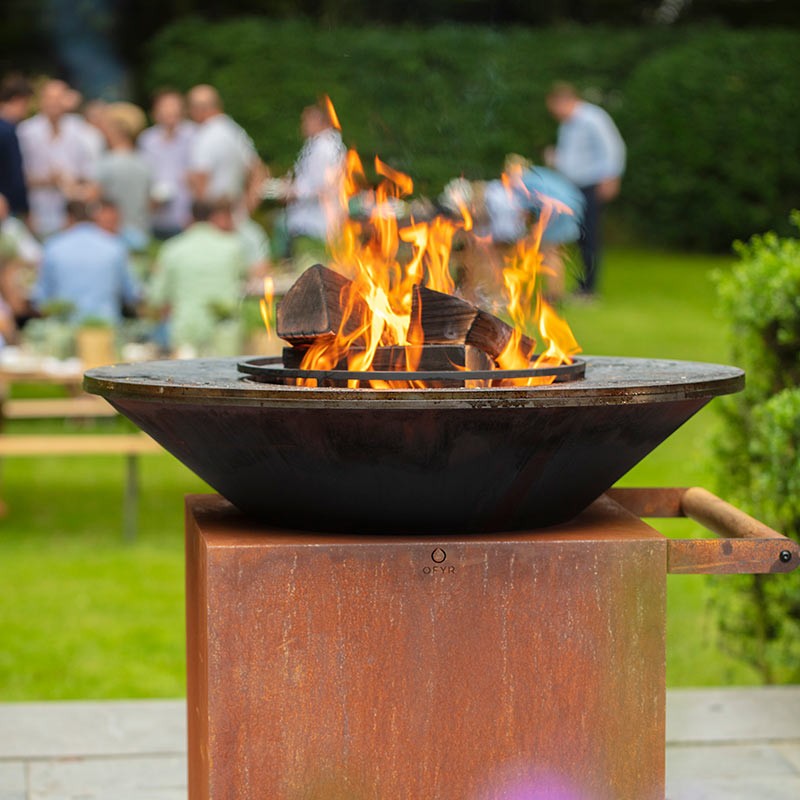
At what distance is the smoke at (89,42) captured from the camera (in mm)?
20625

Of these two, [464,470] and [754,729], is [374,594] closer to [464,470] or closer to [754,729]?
[464,470]

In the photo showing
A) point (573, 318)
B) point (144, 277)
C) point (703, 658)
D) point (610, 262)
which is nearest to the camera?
point (703, 658)

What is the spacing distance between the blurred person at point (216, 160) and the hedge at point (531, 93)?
20.4 feet

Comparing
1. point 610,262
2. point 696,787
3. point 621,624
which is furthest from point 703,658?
point 610,262

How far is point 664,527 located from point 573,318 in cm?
647

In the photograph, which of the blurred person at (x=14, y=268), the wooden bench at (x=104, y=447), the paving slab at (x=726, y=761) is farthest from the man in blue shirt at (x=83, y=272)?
the paving slab at (x=726, y=761)

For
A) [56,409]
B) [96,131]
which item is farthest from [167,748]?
[96,131]

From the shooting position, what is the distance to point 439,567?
270 centimetres

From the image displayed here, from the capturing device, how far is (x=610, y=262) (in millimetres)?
17938

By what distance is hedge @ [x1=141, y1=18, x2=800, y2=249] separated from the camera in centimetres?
1814

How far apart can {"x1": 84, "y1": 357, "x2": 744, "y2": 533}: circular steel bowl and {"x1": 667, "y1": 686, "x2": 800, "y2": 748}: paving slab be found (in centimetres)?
125

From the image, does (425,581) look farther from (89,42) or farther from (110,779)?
(89,42)

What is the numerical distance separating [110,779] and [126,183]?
8555mm

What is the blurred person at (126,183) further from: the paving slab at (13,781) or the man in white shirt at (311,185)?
the paving slab at (13,781)
